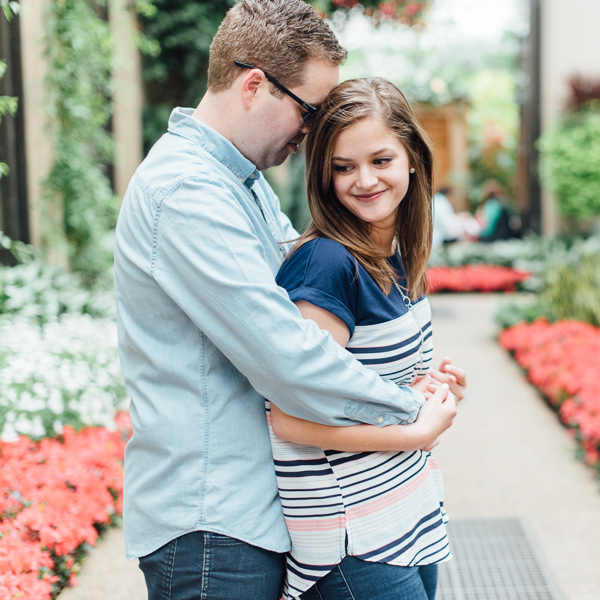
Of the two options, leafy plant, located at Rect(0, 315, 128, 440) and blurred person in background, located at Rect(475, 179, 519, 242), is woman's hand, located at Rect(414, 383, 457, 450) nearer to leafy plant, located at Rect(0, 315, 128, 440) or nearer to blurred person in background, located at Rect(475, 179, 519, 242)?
leafy plant, located at Rect(0, 315, 128, 440)

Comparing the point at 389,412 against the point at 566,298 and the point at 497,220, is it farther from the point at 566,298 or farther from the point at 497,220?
the point at 497,220

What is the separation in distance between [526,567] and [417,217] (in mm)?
1993

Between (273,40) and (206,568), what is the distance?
1121 mm

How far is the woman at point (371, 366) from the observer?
140 cm

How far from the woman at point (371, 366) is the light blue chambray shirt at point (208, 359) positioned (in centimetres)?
6

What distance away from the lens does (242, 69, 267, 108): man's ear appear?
1.43 meters

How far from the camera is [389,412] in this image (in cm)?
141

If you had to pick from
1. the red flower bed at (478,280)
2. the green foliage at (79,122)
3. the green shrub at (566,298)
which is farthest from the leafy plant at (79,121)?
the red flower bed at (478,280)

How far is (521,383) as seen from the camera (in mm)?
5934

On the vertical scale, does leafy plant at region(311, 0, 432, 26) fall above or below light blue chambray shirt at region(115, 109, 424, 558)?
above

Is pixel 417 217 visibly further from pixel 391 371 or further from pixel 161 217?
pixel 161 217

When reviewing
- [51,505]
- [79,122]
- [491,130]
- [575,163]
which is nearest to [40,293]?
[79,122]

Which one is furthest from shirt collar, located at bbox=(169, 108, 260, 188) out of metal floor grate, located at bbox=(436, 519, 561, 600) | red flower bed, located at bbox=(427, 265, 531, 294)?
red flower bed, located at bbox=(427, 265, 531, 294)

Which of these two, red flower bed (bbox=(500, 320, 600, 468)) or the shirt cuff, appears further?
red flower bed (bbox=(500, 320, 600, 468))
